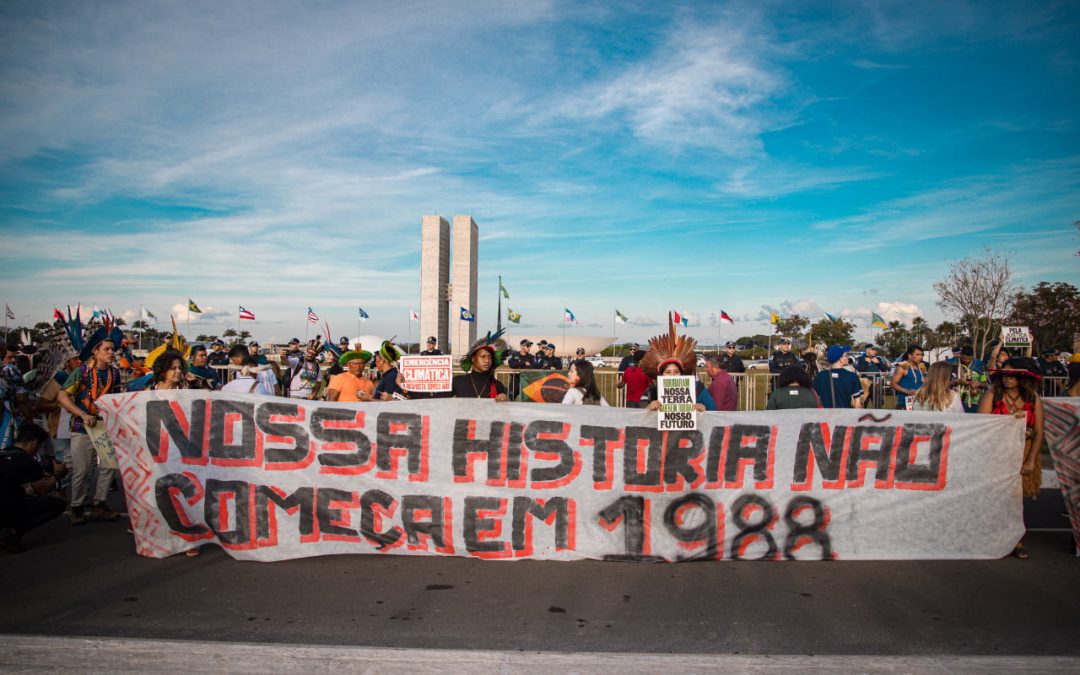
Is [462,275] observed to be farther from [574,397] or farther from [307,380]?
[574,397]

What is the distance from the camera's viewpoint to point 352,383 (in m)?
7.45

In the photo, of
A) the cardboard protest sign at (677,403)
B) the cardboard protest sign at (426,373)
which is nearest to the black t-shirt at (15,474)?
the cardboard protest sign at (426,373)

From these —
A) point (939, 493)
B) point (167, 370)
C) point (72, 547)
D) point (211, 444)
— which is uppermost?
point (167, 370)

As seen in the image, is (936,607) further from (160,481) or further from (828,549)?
(160,481)

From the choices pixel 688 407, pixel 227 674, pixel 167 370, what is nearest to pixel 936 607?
pixel 688 407

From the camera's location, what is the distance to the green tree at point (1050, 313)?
37.1 metres

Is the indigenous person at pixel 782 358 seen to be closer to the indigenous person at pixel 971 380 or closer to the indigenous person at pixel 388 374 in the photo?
the indigenous person at pixel 971 380

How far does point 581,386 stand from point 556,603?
258 cm

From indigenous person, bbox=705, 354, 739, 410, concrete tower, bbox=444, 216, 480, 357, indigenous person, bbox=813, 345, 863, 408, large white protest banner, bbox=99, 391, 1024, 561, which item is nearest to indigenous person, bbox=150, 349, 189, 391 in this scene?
large white protest banner, bbox=99, 391, 1024, 561

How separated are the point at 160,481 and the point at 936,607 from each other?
5.91m

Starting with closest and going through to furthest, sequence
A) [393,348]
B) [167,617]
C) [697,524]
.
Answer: [167,617]
[697,524]
[393,348]

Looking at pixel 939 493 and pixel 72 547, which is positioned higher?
pixel 939 493

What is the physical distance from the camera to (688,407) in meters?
5.58

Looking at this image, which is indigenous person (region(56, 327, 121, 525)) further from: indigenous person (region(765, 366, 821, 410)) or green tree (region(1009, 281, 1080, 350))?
green tree (region(1009, 281, 1080, 350))
